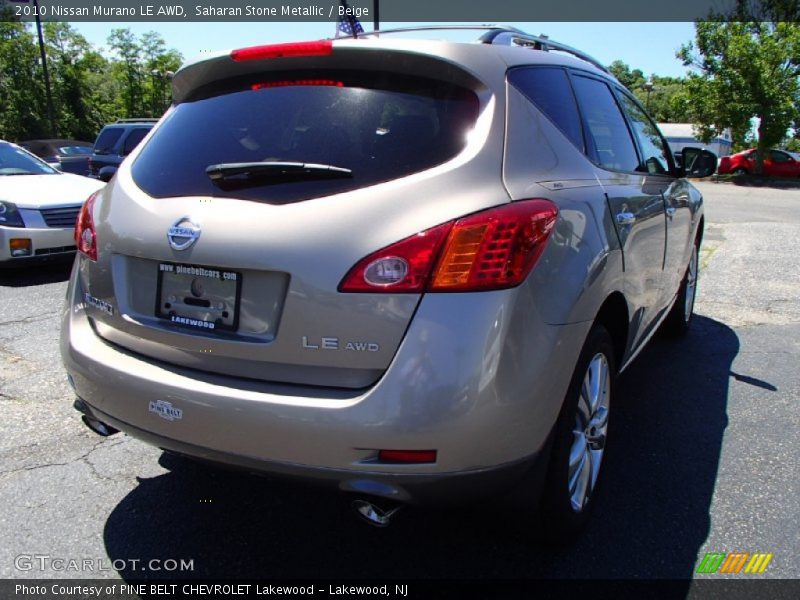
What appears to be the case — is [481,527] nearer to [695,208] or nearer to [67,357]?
[67,357]

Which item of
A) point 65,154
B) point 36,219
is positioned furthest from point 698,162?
point 65,154

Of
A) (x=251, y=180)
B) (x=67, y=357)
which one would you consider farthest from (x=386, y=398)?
(x=67, y=357)

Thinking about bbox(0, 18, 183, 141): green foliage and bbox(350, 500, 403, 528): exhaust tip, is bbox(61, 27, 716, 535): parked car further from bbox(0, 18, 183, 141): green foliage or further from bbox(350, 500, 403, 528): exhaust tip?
bbox(0, 18, 183, 141): green foliage

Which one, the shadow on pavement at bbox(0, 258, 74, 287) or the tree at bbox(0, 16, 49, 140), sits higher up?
the tree at bbox(0, 16, 49, 140)

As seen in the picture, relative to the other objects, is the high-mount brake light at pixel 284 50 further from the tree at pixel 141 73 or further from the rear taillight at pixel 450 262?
the tree at pixel 141 73

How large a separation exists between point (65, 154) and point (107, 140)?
20.7ft

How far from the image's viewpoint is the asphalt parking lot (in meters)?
2.46

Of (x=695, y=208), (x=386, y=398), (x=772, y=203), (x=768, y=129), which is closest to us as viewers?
(x=386, y=398)

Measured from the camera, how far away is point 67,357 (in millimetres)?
2494

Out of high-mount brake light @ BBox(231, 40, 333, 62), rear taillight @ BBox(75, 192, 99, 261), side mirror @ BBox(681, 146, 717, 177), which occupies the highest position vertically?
high-mount brake light @ BBox(231, 40, 333, 62)

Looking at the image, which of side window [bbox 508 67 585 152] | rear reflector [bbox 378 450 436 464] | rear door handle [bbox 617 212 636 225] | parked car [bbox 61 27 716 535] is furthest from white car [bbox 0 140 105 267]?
rear reflector [bbox 378 450 436 464]

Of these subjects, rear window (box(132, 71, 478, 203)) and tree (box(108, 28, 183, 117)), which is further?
tree (box(108, 28, 183, 117))

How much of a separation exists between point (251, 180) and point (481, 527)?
5.31 feet

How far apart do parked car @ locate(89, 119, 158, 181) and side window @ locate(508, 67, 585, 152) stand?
1078 centimetres
